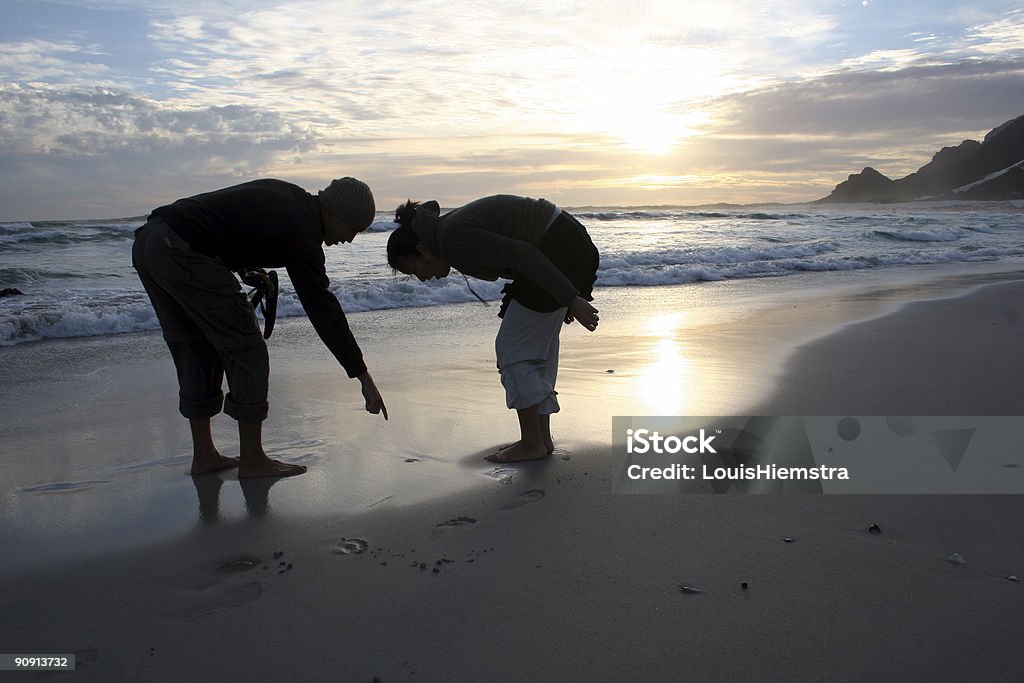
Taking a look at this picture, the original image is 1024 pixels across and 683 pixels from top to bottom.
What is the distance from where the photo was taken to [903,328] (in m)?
7.29

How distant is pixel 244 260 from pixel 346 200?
49 centimetres

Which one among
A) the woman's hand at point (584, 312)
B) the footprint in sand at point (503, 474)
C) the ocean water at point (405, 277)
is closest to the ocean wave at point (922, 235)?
the ocean water at point (405, 277)

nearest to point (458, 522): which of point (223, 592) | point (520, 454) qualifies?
point (520, 454)

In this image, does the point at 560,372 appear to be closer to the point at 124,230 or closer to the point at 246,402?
the point at 246,402

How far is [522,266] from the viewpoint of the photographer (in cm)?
326

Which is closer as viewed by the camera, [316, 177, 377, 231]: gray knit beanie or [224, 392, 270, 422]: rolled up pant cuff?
[316, 177, 377, 231]: gray knit beanie

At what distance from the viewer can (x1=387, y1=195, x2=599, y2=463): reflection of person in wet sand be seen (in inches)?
129

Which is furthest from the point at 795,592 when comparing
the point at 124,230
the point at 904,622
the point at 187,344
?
the point at 124,230

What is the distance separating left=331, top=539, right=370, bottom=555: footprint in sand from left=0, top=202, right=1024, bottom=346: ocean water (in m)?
6.19

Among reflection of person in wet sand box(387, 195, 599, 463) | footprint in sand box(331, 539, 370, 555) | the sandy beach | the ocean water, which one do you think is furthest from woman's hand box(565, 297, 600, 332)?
the ocean water

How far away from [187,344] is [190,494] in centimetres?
65

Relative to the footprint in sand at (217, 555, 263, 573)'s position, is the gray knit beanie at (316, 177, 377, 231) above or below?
above

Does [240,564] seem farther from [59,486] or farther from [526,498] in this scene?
[59,486]

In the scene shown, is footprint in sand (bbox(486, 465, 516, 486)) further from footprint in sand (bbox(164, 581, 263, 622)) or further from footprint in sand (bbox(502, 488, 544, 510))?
footprint in sand (bbox(164, 581, 263, 622))
